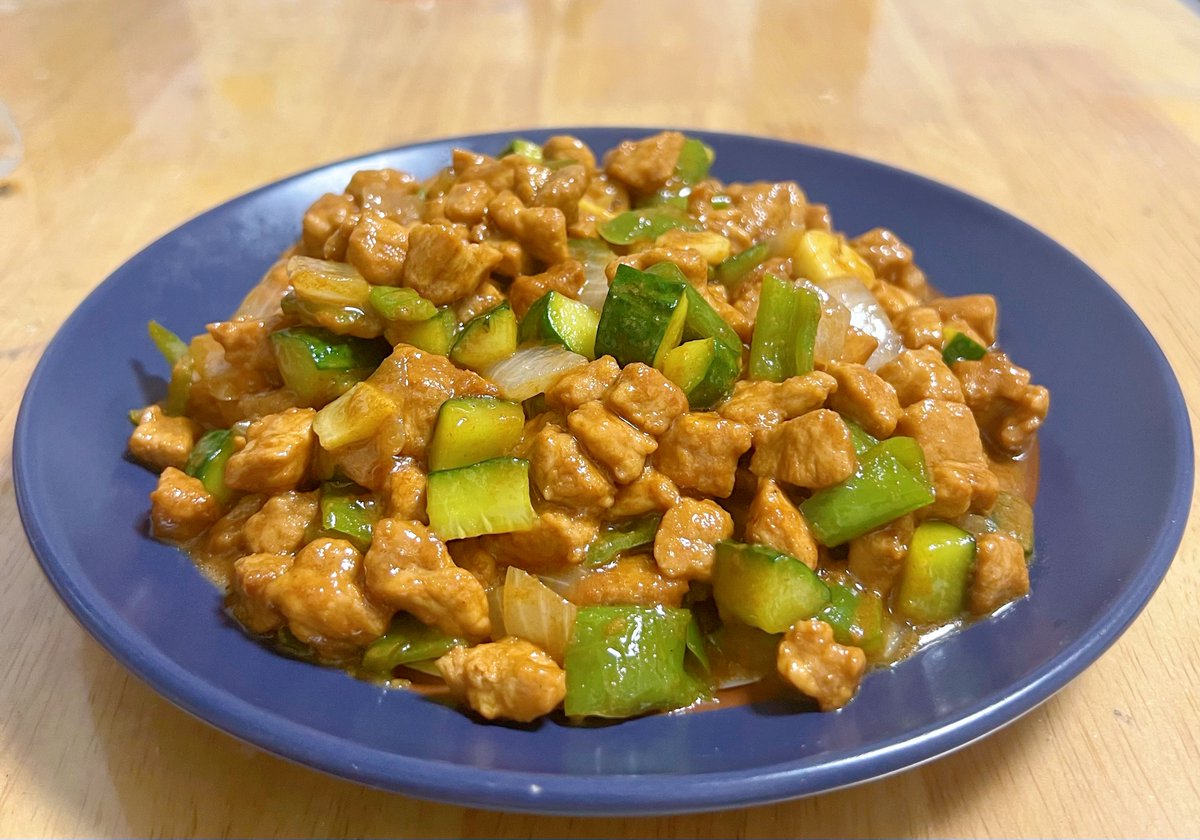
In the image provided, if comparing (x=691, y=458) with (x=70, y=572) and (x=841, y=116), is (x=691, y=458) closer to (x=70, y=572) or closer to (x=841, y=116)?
(x=70, y=572)

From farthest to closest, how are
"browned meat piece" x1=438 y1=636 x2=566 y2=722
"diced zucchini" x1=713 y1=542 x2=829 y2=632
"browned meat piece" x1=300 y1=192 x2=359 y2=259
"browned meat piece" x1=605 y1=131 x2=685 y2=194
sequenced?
1. "browned meat piece" x1=605 y1=131 x2=685 y2=194
2. "browned meat piece" x1=300 y1=192 x2=359 y2=259
3. "diced zucchini" x1=713 y1=542 x2=829 y2=632
4. "browned meat piece" x1=438 y1=636 x2=566 y2=722

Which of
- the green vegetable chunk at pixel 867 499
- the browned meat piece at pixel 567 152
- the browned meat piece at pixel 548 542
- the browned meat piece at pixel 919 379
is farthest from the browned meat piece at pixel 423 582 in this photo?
the browned meat piece at pixel 567 152

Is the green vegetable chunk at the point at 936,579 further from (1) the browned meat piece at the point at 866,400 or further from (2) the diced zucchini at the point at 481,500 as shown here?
(2) the diced zucchini at the point at 481,500

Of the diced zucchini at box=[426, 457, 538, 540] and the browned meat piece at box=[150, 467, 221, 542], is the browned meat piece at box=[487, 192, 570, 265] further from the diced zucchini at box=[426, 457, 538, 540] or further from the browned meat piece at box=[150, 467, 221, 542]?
the browned meat piece at box=[150, 467, 221, 542]

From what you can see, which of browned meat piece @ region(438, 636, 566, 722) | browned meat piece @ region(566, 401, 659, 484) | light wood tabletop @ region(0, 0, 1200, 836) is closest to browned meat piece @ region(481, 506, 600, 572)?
browned meat piece @ region(566, 401, 659, 484)

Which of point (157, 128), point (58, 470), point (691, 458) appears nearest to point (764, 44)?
point (157, 128)
